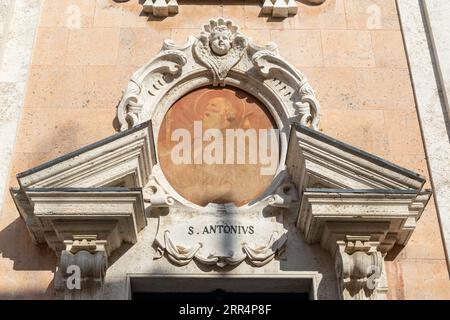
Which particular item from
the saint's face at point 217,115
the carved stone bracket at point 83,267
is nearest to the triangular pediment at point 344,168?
the saint's face at point 217,115

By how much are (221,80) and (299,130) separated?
6.27 ft

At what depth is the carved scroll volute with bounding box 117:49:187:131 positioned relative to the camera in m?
10.2

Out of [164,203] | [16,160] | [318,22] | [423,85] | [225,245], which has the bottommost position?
[225,245]

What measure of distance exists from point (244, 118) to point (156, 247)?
2.39 m

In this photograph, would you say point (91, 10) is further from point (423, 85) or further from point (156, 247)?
point (423, 85)

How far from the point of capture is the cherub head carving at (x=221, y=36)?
10.8 metres

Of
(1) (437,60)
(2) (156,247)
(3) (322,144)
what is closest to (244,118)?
(3) (322,144)

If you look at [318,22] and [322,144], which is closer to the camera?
[322,144]

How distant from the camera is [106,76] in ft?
35.7

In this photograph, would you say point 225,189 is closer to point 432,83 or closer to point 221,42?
point 221,42

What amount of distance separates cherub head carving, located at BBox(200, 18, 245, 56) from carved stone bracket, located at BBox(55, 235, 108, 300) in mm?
3551

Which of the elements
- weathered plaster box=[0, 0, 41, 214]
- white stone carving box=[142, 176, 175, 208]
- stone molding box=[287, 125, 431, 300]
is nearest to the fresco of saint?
white stone carving box=[142, 176, 175, 208]

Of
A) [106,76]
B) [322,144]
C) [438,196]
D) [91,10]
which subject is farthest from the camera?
[91,10]

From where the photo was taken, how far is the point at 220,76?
35.1 ft
